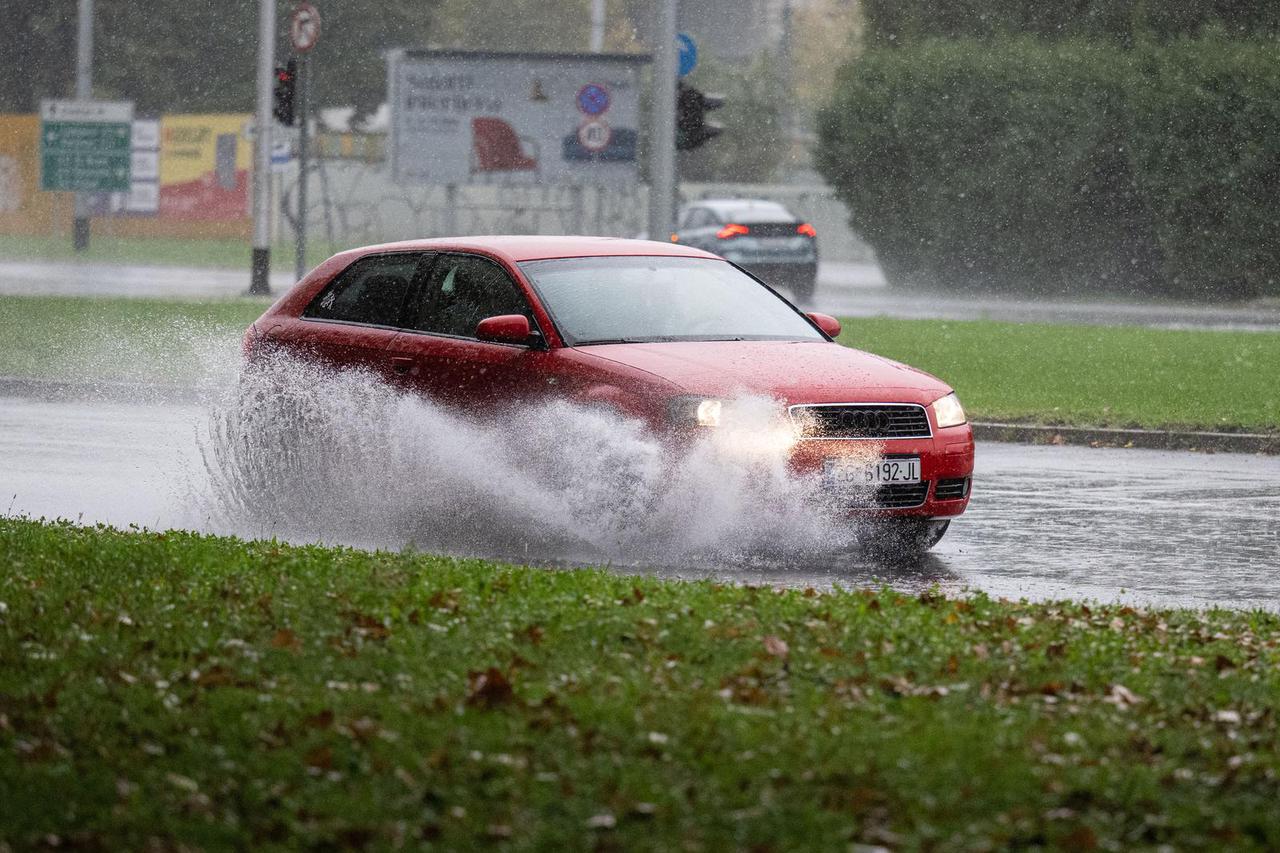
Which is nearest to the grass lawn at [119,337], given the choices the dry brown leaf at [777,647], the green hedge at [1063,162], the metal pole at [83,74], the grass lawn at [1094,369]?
the grass lawn at [1094,369]

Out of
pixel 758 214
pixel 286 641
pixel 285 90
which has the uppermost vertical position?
pixel 285 90

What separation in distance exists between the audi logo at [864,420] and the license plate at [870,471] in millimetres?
148

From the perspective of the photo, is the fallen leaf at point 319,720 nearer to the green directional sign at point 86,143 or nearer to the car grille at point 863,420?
the car grille at point 863,420

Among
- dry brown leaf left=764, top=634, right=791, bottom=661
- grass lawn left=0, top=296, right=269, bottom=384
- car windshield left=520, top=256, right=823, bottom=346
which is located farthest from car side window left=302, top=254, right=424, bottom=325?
grass lawn left=0, top=296, right=269, bottom=384

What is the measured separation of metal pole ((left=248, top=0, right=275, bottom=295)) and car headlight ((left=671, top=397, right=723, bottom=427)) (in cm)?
2169

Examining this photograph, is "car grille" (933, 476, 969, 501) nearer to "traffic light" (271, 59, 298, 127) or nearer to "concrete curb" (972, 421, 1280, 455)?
"concrete curb" (972, 421, 1280, 455)

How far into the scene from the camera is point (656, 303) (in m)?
11.1

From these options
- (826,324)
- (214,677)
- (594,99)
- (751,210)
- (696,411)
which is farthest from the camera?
→ (751,210)

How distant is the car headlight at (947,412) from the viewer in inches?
412

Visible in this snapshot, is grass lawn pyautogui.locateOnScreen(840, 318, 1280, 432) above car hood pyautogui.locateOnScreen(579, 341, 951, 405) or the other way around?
the other way around

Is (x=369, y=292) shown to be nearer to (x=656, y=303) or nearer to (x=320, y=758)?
(x=656, y=303)

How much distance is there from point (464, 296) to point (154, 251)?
40.3 m

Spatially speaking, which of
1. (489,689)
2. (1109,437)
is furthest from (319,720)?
(1109,437)

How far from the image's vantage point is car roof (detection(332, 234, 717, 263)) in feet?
37.4
